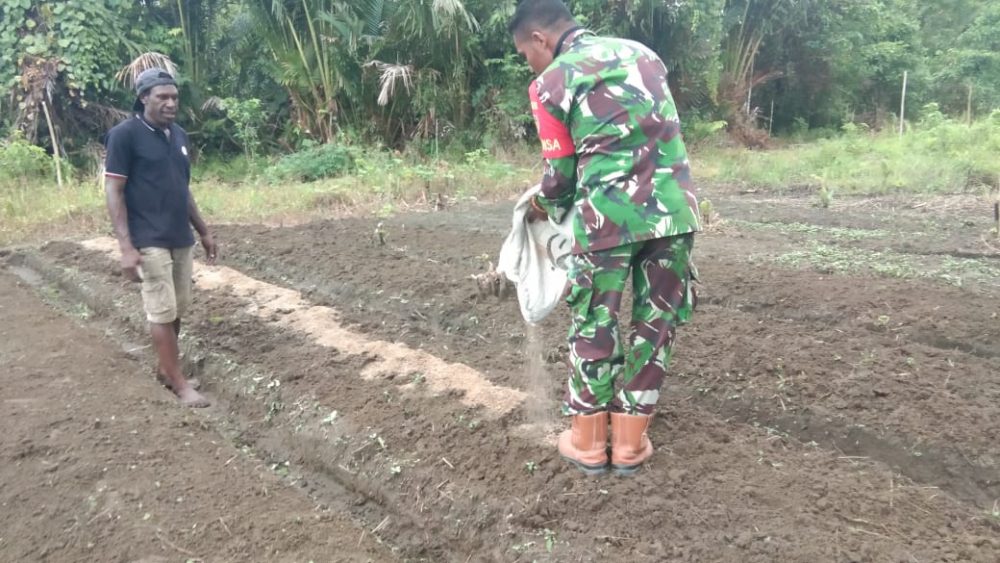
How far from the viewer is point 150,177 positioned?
4023 mm

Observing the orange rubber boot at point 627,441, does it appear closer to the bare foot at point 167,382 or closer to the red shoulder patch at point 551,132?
the red shoulder patch at point 551,132

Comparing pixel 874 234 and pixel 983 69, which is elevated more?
pixel 983 69

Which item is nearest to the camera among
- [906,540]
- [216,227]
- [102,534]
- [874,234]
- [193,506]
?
[906,540]

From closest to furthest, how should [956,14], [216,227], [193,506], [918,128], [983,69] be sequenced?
[193,506] < [216,227] < [918,128] < [983,69] < [956,14]

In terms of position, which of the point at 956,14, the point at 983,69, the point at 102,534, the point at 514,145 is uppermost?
the point at 956,14

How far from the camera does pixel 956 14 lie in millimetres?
26688

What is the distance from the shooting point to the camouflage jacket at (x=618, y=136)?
8.42 feet

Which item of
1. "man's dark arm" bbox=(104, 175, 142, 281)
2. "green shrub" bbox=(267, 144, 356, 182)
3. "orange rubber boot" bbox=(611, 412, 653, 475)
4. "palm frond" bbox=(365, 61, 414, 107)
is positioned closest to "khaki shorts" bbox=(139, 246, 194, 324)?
"man's dark arm" bbox=(104, 175, 142, 281)

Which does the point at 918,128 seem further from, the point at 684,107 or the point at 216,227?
the point at 216,227

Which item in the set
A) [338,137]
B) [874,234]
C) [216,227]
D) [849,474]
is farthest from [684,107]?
[849,474]

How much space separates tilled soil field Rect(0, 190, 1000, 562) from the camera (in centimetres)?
263

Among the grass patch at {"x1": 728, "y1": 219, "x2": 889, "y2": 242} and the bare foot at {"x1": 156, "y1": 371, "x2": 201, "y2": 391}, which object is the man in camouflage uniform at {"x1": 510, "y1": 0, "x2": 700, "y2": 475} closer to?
the bare foot at {"x1": 156, "y1": 371, "x2": 201, "y2": 391}

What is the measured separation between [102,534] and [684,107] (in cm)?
1635

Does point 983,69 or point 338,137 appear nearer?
point 338,137
